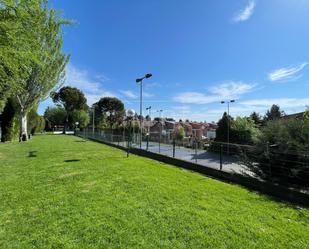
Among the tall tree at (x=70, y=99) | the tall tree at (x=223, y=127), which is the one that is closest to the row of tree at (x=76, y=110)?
the tall tree at (x=70, y=99)

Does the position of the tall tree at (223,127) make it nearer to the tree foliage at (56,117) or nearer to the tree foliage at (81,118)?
the tree foliage at (81,118)

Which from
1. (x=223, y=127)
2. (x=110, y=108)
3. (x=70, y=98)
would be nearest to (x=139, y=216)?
(x=223, y=127)

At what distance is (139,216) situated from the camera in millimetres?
3971

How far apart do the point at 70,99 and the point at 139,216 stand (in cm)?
6009

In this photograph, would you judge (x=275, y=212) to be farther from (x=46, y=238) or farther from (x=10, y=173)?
(x=10, y=173)

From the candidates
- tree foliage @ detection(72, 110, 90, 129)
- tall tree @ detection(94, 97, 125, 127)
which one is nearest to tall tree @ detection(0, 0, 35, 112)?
tree foliage @ detection(72, 110, 90, 129)

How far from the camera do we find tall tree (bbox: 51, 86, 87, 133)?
59.7 m

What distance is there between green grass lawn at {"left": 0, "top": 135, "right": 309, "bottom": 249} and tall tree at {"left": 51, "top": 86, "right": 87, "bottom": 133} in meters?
56.3

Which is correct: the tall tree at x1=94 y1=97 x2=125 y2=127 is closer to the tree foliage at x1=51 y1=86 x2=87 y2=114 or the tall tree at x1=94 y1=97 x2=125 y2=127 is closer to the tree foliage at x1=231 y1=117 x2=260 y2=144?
the tree foliage at x1=51 y1=86 x2=87 y2=114

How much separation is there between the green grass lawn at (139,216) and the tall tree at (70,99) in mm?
56315

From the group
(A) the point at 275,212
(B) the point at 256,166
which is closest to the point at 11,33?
(A) the point at 275,212

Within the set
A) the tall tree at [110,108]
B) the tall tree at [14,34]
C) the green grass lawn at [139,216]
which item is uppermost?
the tall tree at [110,108]

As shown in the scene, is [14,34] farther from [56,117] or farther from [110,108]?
[110,108]

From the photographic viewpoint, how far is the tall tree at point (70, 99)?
59719 millimetres
